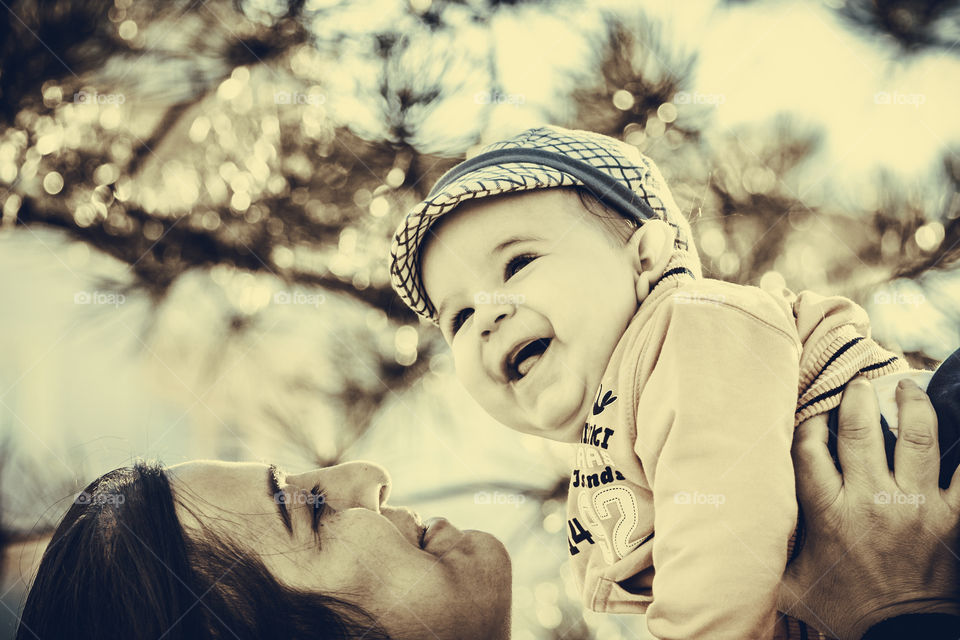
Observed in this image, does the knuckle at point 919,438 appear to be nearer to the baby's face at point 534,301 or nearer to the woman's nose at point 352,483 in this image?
the baby's face at point 534,301

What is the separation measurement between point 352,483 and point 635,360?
50cm

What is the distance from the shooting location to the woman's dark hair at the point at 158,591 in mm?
963

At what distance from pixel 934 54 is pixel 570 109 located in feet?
2.25

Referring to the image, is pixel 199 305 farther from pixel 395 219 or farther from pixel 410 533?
pixel 410 533

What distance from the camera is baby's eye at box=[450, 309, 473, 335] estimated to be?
3.49 ft

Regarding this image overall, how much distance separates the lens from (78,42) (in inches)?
53.4

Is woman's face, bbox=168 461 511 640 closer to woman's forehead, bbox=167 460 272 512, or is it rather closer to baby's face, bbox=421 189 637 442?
woman's forehead, bbox=167 460 272 512

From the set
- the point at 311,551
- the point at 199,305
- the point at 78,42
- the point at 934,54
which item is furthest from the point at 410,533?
the point at 934,54

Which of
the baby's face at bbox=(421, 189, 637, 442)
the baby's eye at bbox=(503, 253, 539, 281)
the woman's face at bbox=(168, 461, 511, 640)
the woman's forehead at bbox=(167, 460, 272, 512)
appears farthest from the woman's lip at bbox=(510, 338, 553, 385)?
the woman's forehead at bbox=(167, 460, 272, 512)

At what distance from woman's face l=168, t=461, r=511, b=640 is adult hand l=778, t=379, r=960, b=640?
42cm

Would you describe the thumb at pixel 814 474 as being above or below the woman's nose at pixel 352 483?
above

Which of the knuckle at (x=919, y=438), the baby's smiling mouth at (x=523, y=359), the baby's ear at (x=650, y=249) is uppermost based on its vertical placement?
the baby's ear at (x=650, y=249)

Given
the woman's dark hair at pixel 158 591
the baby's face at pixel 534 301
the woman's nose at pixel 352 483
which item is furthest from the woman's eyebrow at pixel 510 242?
the woman's dark hair at pixel 158 591

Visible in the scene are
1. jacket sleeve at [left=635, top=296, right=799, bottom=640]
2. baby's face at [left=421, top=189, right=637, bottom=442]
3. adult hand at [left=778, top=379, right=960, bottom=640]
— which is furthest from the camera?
baby's face at [left=421, top=189, right=637, bottom=442]
